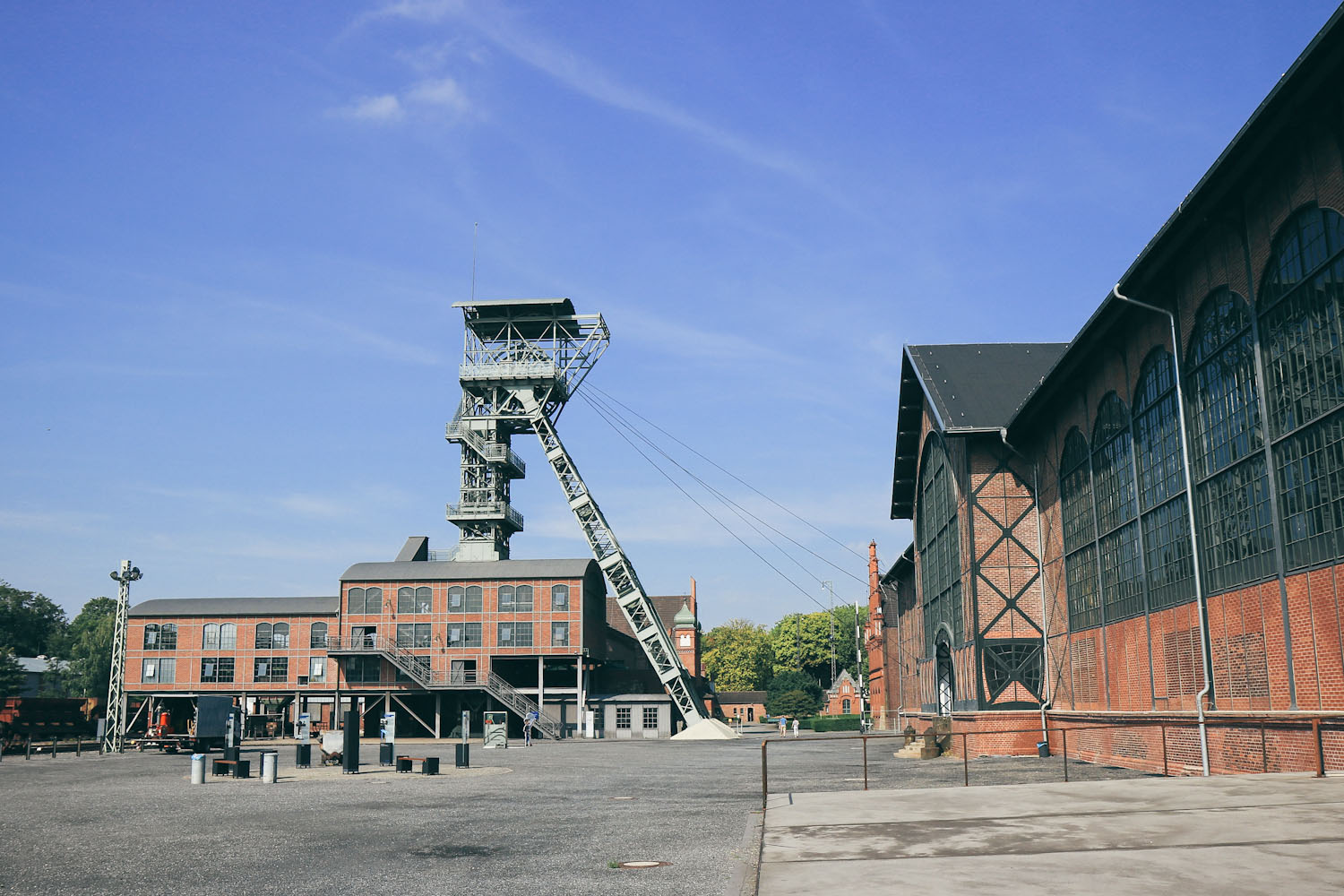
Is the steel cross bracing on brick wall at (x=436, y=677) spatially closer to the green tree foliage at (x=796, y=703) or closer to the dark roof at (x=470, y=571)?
the dark roof at (x=470, y=571)

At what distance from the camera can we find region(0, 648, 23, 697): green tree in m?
85.6

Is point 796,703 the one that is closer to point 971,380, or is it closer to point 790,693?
point 790,693

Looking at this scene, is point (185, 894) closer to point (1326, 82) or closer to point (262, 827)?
point (262, 827)

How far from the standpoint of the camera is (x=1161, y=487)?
77.8 ft

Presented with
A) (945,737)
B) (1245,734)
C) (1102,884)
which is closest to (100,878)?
(1102,884)

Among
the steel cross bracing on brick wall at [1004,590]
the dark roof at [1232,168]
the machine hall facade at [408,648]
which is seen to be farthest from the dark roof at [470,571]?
the dark roof at [1232,168]

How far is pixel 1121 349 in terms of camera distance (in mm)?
25734

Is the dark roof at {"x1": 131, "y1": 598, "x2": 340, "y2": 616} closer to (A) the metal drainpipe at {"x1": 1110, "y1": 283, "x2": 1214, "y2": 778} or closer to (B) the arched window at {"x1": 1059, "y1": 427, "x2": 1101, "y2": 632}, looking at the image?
(B) the arched window at {"x1": 1059, "y1": 427, "x2": 1101, "y2": 632}

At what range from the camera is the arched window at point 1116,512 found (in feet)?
84.1

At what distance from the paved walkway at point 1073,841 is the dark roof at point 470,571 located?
164ft

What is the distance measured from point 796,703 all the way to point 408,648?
149ft

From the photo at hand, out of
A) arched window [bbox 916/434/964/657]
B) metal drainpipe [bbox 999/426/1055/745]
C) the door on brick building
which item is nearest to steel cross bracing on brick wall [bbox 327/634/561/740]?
arched window [bbox 916/434/964/657]

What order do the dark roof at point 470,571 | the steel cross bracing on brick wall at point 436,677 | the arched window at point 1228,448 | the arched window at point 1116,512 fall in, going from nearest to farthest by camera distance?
1. the arched window at point 1228,448
2. the arched window at point 1116,512
3. the steel cross bracing on brick wall at point 436,677
4. the dark roof at point 470,571

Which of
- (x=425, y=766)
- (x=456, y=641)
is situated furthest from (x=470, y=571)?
→ (x=425, y=766)
